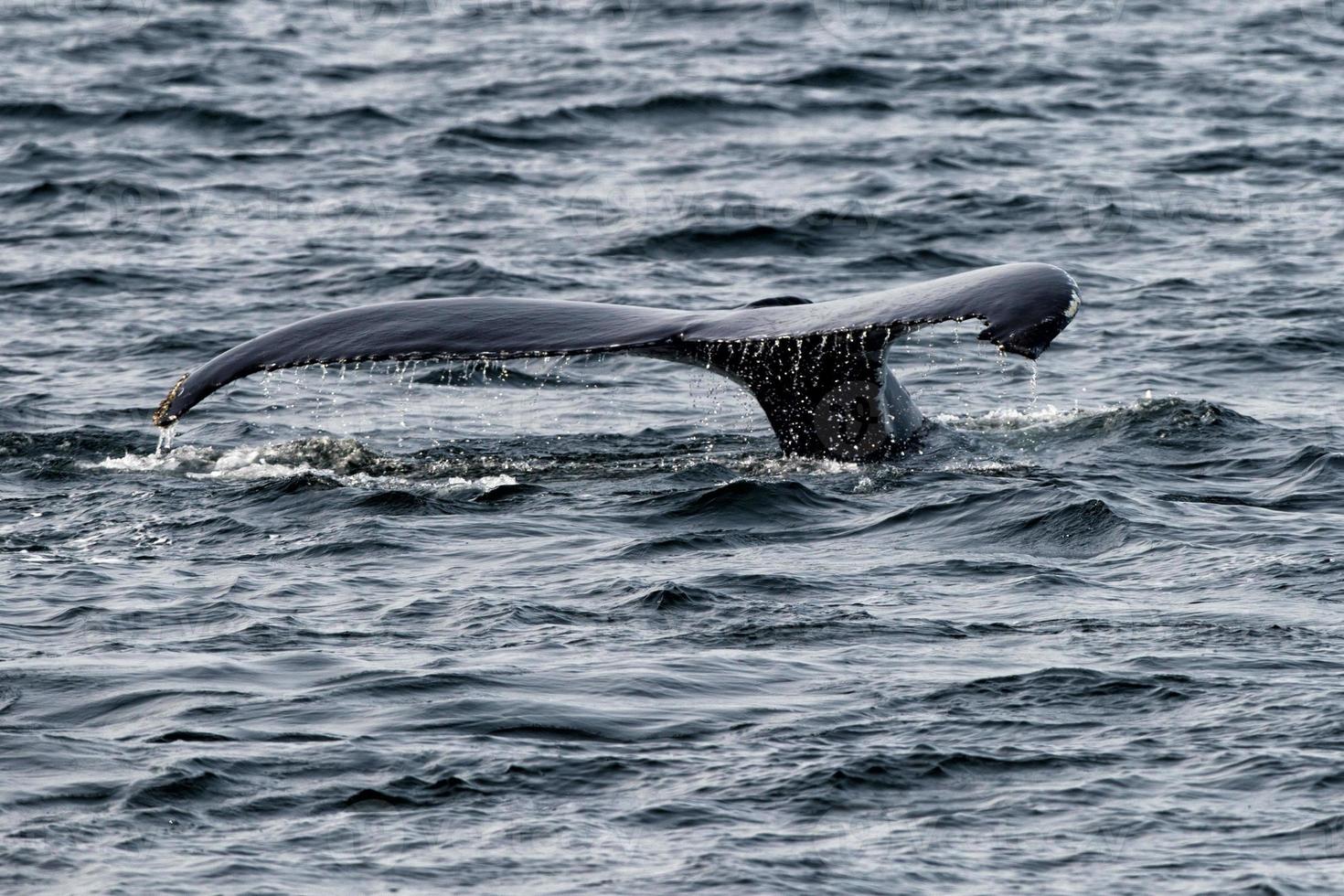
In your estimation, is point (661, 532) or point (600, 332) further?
point (661, 532)

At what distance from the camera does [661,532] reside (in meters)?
11.0

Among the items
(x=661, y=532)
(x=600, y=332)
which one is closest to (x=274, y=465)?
(x=661, y=532)

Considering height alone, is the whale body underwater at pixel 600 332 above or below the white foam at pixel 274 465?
above

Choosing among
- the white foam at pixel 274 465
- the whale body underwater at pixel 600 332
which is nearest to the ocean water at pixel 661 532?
the white foam at pixel 274 465

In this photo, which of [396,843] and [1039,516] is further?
[1039,516]

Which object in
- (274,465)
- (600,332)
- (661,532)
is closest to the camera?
(600,332)

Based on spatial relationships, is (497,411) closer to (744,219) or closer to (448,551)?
(448,551)

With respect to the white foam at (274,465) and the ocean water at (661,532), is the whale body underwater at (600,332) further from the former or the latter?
the white foam at (274,465)

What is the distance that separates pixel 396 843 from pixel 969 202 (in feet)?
49.7

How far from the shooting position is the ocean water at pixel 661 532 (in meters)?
7.34

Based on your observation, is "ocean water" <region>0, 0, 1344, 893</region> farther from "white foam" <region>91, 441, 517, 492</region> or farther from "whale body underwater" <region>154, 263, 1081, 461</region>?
"whale body underwater" <region>154, 263, 1081, 461</region>

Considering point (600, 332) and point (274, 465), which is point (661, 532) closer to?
point (600, 332)

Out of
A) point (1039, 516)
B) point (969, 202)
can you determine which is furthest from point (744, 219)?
point (1039, 516)

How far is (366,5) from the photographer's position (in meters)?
34.9
